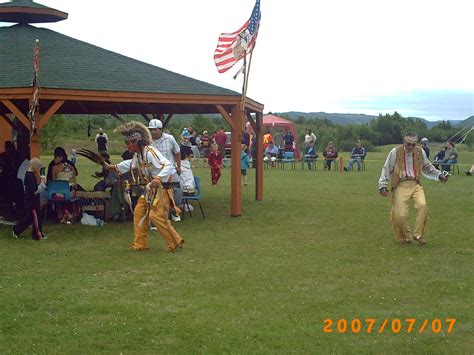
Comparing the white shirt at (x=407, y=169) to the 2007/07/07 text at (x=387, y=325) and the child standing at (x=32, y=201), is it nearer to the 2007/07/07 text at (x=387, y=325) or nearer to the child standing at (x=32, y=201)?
the 2007/07/07 text at (x=387, y=325)

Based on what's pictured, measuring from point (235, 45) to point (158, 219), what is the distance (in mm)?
4857

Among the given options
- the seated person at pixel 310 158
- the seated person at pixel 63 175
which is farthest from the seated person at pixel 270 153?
the seated person at pixel 63 175

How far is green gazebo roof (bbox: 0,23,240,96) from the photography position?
506 inches

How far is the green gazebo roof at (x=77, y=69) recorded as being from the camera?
42.1 ft

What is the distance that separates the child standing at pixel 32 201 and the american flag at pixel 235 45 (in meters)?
4.18

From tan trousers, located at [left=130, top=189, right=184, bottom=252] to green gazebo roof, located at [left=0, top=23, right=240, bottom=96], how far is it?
10.9 ft

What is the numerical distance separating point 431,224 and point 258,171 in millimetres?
4969

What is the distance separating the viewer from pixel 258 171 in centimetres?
1716

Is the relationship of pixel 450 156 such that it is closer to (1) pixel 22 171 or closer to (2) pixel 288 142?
(2) pixel 288 142

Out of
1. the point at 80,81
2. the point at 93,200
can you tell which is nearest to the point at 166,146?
the point at 93,200

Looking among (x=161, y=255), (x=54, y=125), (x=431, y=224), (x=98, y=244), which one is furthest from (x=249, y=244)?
(x=54, y=125)

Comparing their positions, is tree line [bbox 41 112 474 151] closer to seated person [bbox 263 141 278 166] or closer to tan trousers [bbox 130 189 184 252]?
seated person [bbox 263 141 278 166]

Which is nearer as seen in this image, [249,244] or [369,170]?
[249,244]

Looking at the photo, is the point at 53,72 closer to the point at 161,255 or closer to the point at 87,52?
the point at 87,52
